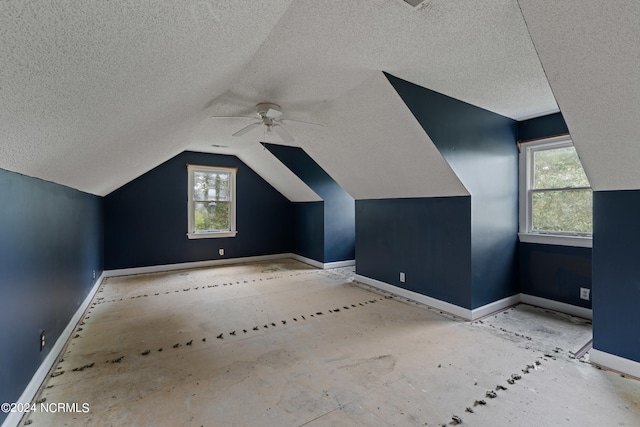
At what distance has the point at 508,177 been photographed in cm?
367

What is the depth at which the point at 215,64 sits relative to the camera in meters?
1.69

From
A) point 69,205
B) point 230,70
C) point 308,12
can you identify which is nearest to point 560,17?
point 308,12

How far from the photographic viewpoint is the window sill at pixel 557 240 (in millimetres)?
3271

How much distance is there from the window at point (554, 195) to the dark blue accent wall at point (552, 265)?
105 mm

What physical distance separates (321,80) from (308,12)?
35.7 inches

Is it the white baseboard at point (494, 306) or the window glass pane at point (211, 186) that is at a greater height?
the window glass pane at point (211, 186)

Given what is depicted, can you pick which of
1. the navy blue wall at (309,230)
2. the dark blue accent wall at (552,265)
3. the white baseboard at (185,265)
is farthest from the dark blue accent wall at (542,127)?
the white baseboard at (185,265)

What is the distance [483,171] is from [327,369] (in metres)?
2.81

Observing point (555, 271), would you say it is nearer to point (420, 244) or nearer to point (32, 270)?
point (420, 244)

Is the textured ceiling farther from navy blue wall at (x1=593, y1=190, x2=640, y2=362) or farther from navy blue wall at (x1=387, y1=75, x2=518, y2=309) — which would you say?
navy blue wall at (x1=593, y1=190, x2=640, y2=362)

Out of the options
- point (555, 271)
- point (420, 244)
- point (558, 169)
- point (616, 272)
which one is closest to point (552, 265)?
point (555, 271)

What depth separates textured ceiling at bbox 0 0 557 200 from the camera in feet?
2.87

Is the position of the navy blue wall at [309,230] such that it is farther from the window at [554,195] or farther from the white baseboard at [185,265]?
the window at [554,195]

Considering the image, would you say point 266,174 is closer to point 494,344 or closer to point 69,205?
point 69,205
